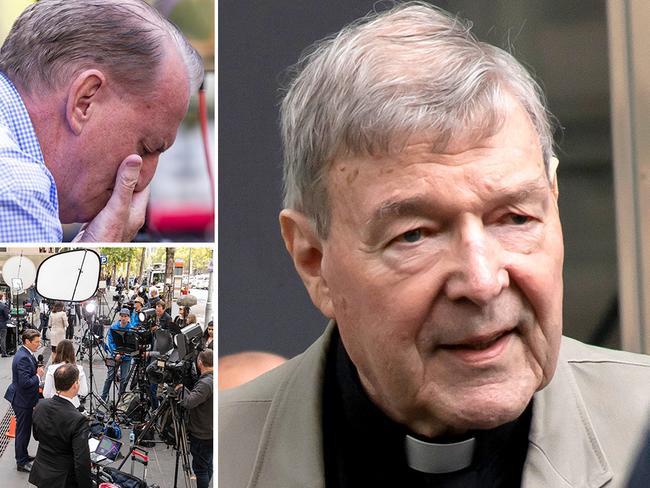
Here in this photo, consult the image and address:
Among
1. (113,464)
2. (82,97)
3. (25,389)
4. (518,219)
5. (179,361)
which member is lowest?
(113,464)

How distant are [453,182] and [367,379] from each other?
566 mm

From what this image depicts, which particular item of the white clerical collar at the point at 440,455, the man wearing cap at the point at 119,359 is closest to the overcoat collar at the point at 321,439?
the white clerical collar at the point at 440,455

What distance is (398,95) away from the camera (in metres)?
1.82

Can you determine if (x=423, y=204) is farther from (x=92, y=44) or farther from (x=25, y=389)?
(x=25, y=389)

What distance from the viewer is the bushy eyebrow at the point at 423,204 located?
180cm

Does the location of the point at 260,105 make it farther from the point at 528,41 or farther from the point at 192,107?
the point at 528,41

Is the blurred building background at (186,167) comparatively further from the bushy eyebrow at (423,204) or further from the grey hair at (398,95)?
the bushy eyebrow at (423,204)

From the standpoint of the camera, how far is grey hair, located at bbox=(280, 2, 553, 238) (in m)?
1.81

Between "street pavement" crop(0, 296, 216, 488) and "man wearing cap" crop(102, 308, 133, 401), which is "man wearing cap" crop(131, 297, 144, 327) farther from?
"street pavement" crop(0, 296, 216, 488)

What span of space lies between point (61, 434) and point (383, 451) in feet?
3.90

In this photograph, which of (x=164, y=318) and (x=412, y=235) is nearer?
(x=412, y=235)

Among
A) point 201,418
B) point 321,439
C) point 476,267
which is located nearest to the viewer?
point 476,267

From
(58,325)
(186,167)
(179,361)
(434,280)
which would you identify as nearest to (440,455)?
(434,280)

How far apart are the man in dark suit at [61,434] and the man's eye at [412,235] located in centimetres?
136
